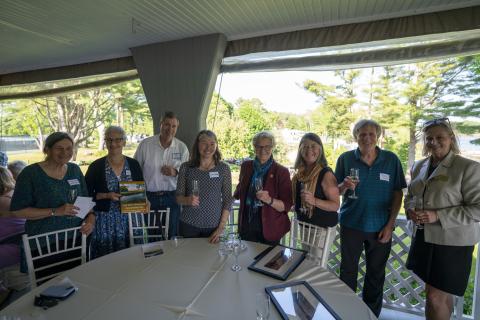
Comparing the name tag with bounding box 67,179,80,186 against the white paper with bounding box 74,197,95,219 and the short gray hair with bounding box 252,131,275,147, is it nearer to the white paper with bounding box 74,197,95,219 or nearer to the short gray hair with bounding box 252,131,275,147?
the white paper with bounding box 74,197,95,219

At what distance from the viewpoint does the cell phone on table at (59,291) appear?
1.10 meters

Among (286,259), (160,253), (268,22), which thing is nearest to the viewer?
(286,259)

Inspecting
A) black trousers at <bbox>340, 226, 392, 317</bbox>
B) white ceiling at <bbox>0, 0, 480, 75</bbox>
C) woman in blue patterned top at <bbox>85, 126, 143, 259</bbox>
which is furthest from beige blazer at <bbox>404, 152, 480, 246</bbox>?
woman in blue patterned top at <bbox>85, 126, 143, 259</bbox>

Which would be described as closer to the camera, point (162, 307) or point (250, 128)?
point (162, 307)

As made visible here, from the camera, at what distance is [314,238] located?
6.03ft

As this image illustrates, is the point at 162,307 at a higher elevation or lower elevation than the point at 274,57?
lower

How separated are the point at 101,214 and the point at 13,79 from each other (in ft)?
15.0

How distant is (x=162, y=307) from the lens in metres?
1.08

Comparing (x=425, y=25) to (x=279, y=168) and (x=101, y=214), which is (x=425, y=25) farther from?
(x=101, y=214)

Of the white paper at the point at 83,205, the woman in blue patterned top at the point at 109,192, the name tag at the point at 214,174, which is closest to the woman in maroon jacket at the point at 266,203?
the name tag at the point at 214,174

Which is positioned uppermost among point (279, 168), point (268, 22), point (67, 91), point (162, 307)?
point (268, 22)

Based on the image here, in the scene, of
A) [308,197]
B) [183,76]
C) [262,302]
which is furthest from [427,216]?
[183,76]

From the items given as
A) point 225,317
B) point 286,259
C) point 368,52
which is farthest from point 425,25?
point 225,317

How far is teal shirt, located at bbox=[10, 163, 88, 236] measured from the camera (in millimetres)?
1741
